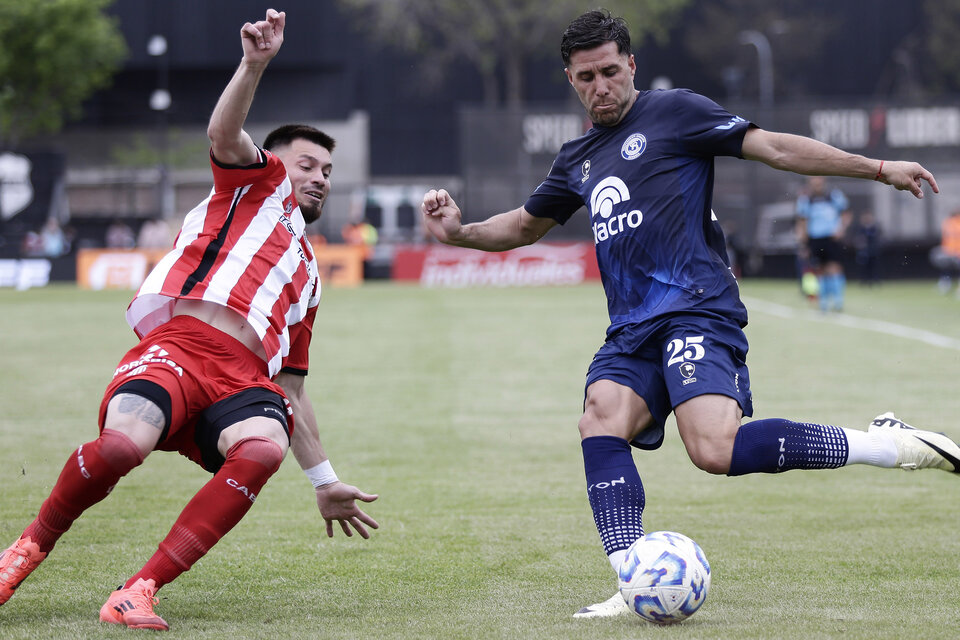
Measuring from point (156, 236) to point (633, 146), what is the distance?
33160mm

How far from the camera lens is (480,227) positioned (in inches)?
216

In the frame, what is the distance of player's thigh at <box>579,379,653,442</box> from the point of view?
466 centimetres

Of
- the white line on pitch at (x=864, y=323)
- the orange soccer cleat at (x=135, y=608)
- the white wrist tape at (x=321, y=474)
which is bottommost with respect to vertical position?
the white line on pitch at (x=864, y=323)

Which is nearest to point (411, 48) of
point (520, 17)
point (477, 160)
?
point (520, 17)

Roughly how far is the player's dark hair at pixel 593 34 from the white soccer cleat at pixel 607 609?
206 centimetres

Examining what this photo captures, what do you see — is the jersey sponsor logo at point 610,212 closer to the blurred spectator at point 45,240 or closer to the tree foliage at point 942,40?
the blurred spectator at point 45,240

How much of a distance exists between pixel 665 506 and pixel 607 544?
2354mm

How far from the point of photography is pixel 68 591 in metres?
4.85

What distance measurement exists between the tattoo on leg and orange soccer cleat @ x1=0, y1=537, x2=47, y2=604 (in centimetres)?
60

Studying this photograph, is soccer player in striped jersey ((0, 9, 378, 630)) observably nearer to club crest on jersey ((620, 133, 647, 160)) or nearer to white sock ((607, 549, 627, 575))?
white sock ((607, 549, 627, 575))

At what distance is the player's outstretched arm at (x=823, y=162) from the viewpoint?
14.9ft

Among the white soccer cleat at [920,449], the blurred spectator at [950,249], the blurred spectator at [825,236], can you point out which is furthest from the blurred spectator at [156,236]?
the white soccer cleat at [920,449]

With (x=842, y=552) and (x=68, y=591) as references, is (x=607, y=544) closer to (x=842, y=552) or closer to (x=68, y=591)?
(x=842, y=552)

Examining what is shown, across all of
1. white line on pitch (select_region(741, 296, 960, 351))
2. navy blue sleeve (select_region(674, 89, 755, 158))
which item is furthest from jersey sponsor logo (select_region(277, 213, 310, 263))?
white line on pitch (select_region(741, 296, 960, 351))
